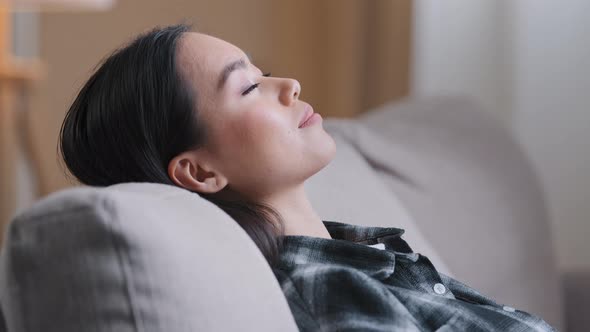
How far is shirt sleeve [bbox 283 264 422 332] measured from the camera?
876 mm

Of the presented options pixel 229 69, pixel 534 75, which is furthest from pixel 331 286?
pixel 534 75

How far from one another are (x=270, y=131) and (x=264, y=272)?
0.83ft

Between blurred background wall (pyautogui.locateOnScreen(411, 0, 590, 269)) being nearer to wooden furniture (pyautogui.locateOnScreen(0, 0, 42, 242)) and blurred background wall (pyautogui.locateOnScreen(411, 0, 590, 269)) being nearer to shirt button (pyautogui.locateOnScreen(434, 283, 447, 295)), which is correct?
wooden furniture (pyautogui.locateOnScreen(0, 0, 42, 242))

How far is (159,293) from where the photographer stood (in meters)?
0.71

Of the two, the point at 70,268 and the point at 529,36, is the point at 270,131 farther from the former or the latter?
the point at 529,36

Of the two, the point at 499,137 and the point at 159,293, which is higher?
the point at 159,293

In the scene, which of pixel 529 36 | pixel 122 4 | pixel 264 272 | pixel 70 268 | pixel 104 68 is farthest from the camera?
pixel 122 4

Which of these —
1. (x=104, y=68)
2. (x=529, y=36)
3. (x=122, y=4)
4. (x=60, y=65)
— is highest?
(x=104, y=68)

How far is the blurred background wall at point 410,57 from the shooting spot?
7.50 feet

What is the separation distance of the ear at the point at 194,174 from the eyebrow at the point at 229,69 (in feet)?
0.27

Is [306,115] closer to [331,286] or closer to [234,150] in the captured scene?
[234,150]

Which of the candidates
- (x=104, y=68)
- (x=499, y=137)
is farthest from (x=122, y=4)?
(x=104, y=68)

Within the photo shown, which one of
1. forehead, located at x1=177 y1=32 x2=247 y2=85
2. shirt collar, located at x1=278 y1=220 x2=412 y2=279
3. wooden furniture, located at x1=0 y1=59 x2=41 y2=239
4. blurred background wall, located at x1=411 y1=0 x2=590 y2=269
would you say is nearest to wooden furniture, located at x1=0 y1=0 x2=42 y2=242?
wooden furniture, located at x1=0 y1=59 x2=41 y2=239

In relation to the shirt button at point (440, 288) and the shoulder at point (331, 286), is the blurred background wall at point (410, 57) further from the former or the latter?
the shoulder at point (331, 286)
